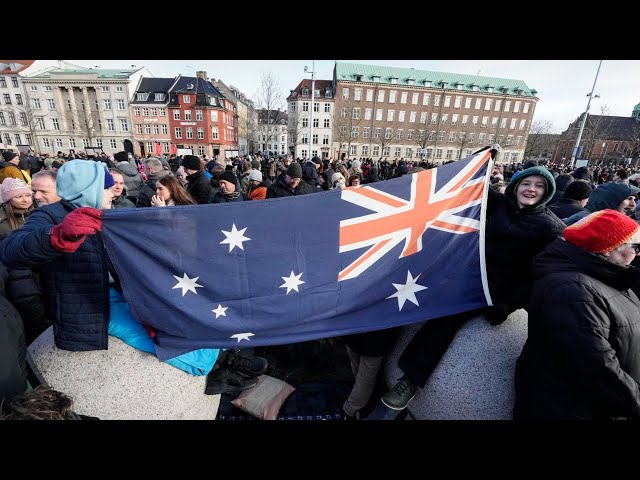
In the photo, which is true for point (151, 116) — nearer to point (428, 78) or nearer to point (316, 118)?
point (316, 118)

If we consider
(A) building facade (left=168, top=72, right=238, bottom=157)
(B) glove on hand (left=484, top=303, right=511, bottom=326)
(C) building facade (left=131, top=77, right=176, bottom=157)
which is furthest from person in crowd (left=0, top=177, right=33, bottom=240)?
(C) building facade (left=131, top=77, right=176, bottom=157)

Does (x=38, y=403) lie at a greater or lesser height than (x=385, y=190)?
lesser

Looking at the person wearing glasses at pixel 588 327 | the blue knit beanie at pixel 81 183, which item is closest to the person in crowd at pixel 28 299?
the blue knit beanie at pixel 81 183

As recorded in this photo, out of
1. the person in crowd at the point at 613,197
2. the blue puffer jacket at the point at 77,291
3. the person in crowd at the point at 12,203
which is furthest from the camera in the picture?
the person in crowd at the point at 613,197

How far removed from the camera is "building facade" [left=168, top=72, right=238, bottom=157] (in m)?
54.5

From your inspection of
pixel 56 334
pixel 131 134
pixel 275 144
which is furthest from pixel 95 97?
pixel 56 334

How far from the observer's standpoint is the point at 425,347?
8.57 feet

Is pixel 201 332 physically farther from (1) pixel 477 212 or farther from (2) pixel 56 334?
(1) pixel 477 212

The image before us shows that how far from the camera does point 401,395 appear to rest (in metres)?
2.67

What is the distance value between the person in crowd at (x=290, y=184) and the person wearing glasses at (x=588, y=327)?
4827 mm

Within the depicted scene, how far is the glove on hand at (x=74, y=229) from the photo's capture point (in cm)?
198

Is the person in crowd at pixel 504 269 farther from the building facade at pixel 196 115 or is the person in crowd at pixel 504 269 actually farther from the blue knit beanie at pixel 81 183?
the building facade at pixel 196 115

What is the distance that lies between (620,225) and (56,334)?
4039 millimetres

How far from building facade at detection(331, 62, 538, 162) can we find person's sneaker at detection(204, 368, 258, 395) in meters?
54.8
